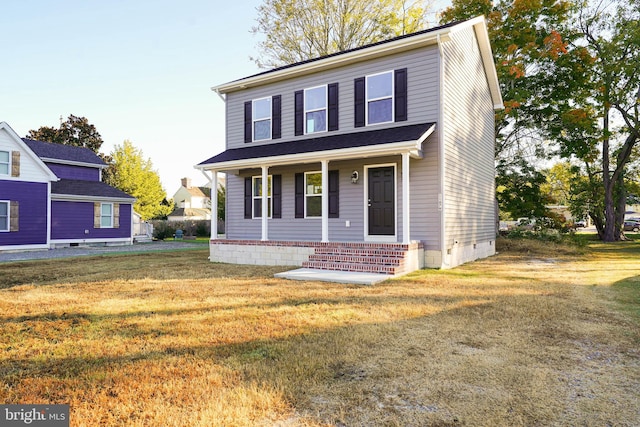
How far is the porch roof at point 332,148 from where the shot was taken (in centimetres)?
987

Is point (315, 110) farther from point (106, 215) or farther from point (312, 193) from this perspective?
point (106, 215)

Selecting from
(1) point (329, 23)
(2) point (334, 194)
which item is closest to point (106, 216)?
(2) point (334, 194)

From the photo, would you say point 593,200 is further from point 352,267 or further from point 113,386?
point 113,386

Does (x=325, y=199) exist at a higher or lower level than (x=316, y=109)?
lower

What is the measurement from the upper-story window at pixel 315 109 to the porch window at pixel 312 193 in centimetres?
150

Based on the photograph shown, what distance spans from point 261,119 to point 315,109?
7.36ft

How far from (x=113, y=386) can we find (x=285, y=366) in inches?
54.0

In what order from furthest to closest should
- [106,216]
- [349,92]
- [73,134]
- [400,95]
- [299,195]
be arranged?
1. [73,134]
2. [106,216]
3. [299,195]
4. [349,92]
5. [400,95]

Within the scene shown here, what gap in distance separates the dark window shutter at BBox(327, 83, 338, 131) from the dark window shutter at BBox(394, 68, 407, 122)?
1990mm

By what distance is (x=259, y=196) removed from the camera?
13.7 m

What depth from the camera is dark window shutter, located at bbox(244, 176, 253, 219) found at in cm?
1383

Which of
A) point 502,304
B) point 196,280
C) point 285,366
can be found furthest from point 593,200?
point 285,366

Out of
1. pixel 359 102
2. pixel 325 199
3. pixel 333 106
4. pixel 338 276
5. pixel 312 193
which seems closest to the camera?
pixel 338 276

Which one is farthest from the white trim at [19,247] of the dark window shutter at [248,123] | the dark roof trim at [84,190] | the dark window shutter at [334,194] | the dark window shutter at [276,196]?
the dark window shutter at [334,194]
